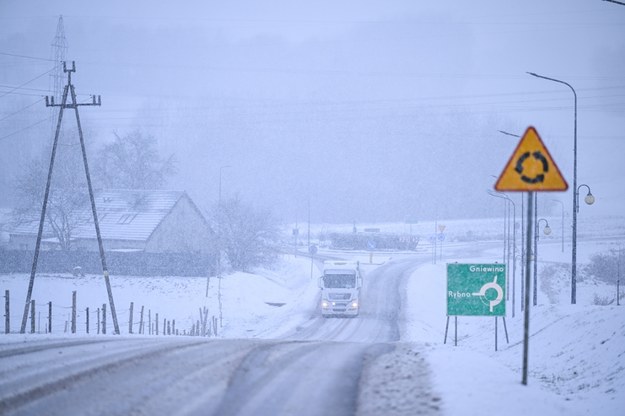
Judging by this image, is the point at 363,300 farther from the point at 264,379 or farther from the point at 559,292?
the point at 264,379

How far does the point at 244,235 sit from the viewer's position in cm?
5350

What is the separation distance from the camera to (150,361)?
29.1 feet

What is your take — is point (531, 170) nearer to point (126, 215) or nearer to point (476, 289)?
point (476, 289)

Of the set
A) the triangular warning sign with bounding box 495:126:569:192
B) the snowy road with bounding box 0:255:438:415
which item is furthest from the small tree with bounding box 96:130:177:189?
the triangular warning sign with bounding box 495:126:569:192

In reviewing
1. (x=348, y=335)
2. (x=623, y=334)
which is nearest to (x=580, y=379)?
(x=623, y=334)

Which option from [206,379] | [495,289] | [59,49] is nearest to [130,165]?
[59,49]

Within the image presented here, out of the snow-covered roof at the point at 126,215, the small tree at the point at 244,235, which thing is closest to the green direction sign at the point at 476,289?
the snow-covered roof at the point at 126,215

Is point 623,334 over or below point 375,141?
below

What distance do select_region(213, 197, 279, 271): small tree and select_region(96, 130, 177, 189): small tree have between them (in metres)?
16.3

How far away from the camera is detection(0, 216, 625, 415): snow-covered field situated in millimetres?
7771

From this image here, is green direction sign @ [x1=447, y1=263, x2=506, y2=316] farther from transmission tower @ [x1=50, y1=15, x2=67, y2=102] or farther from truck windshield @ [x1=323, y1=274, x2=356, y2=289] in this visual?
transmission tower @ [x1=50, y1=15, x2=67, y2=102]

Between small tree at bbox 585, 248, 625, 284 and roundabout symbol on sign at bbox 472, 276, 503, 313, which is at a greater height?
roundabout symbol on sign at bbox 472, 276, 503, 313

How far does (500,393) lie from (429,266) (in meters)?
48.9

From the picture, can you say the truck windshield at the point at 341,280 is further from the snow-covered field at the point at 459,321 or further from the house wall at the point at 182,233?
the house wall at the point at 182,233
